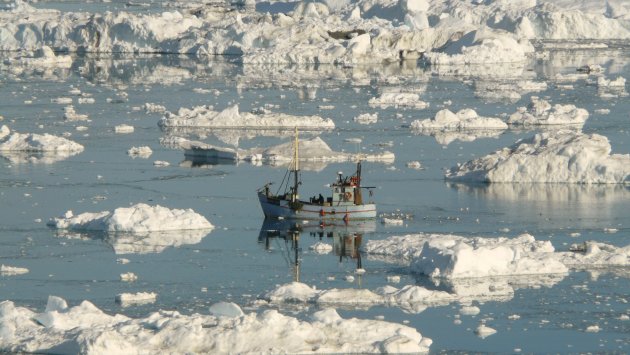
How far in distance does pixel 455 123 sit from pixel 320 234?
12718 mm

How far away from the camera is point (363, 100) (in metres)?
38.4

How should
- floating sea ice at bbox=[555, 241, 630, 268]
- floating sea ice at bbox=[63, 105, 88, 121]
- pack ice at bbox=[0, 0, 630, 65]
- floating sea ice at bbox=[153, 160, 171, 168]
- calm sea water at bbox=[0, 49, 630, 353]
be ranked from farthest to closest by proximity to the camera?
pack ice at bbox=[0, 0, 630, 65] < floating sea ice at bbox=[63, 105, 88, 121] < floating sea ice at bbox=[153, 160, 171, 168] < floating sea ice at bbox=[555, 241, 630, 268] < calm sea water at bbox=[0, 49, 630, 353]

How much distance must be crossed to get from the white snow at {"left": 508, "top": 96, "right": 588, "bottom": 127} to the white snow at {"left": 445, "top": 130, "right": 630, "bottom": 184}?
7115 millimetres

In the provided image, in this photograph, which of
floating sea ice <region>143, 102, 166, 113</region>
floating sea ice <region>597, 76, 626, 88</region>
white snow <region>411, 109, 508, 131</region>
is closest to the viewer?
white snow <region>411, 109, 508, 131</region>

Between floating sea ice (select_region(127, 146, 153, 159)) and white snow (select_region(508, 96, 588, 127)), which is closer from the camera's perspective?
floating sea ice (select_region(127, 146, 153, 159))

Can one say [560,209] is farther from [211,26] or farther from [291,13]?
[291,13]

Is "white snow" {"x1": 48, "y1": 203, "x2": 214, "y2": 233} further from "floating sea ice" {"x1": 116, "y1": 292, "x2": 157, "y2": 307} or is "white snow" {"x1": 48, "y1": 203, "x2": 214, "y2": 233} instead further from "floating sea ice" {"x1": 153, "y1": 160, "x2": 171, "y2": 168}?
"floating sea ice" {"x1": 153, "y1": 160, "x2": 171, "y2": 168}

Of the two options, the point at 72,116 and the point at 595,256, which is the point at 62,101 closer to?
the point at 72,116

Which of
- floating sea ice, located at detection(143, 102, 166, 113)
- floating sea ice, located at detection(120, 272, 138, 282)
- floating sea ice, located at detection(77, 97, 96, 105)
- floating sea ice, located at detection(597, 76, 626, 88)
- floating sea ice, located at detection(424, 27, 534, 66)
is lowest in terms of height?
floating sea ice, located at detection(120, 272, 138, 282)

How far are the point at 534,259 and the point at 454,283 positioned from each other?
1400 millimetres

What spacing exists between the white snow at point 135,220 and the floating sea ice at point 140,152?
303 inches

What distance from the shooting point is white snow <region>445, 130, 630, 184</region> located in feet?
82.9

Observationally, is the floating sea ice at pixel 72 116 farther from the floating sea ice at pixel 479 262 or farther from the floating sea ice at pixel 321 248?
the floating sea ice at pixel 479 262

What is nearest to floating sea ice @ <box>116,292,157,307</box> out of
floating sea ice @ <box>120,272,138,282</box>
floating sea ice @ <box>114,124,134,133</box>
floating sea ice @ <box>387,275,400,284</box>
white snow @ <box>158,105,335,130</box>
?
floating sea ice @ <box>120,272,138,282</box>
